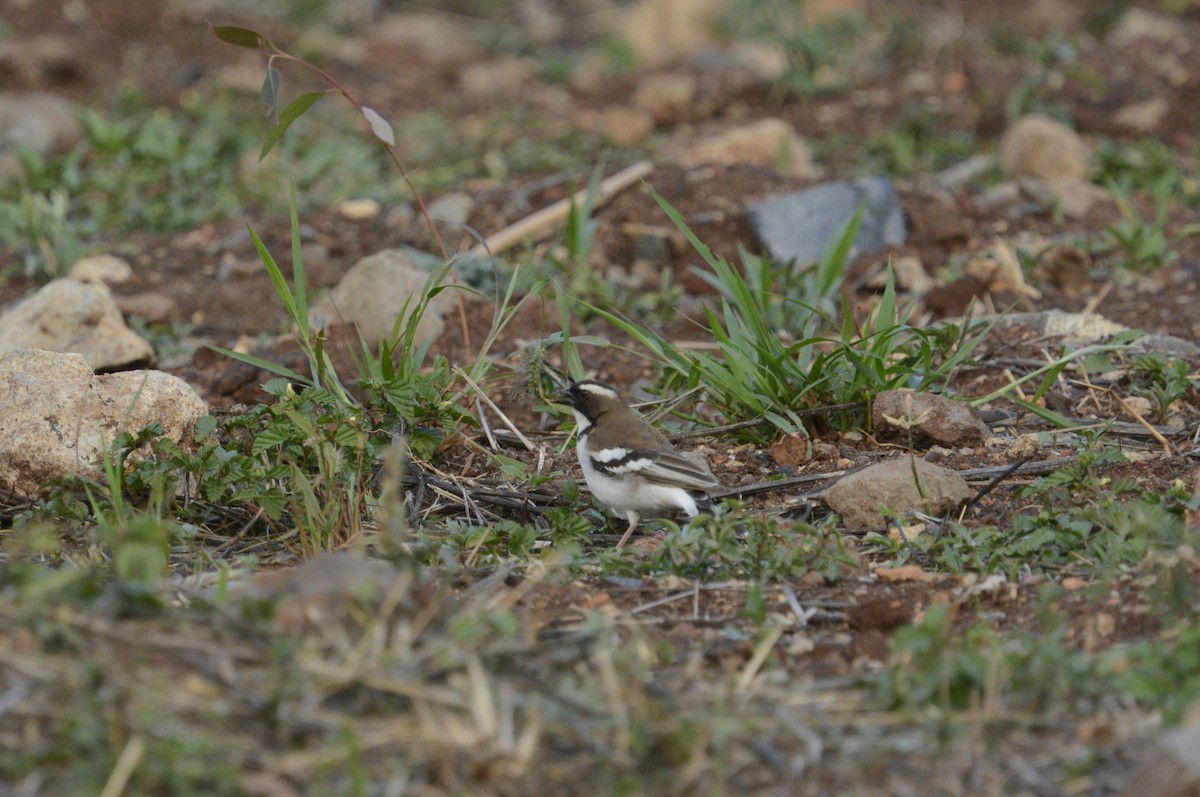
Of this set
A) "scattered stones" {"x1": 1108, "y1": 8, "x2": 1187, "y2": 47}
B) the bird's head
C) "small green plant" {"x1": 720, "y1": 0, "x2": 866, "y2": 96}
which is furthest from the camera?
"scattered stones" {"x1": 1108, "y1": 8, "x2": 1187, "y2": 47}

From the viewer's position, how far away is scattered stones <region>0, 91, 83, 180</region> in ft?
37.8

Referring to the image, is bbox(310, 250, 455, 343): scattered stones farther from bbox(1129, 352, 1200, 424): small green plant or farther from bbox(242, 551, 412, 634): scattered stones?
bbox(242, 551, 412, 634): scattered stones

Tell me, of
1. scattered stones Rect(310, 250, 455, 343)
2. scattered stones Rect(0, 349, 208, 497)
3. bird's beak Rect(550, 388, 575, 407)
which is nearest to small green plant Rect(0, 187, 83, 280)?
scattered stones Rect(310, 250, 455, 343)

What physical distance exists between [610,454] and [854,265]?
12.4 feet

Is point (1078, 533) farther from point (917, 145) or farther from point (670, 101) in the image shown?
point (670, 101)

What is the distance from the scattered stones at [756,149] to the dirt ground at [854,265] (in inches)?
13.5

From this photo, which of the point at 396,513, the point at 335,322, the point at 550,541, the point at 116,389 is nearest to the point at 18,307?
the point at 335,322

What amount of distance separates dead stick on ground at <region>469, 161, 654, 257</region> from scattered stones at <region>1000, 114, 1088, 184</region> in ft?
8.56

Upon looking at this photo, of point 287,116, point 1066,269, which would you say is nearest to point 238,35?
point 287,116

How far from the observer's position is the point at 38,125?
11.7 m

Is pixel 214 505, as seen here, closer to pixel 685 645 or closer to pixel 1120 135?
pixel 685 645

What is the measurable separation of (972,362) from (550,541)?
2.42 metres

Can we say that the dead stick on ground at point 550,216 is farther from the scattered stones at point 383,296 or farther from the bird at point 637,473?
the bird at point 637,473

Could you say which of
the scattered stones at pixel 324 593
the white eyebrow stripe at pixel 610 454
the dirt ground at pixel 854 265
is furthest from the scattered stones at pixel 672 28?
the scattered stones at pixel 324 593
